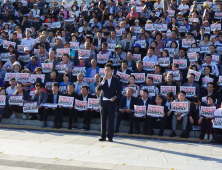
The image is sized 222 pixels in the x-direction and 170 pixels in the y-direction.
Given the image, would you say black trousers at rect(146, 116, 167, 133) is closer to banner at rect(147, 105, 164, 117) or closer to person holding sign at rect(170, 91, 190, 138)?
banner at rect(147, 105, 164, 117)

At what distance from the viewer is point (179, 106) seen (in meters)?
11.1

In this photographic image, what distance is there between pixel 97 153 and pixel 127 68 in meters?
5.72

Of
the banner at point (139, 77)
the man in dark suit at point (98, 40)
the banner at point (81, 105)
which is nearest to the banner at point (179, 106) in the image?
the banner at point (139, 77)

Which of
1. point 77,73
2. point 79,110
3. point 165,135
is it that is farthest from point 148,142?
point 77,73

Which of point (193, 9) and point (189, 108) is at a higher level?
point (193, 9)

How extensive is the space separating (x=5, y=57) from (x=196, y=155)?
10.2 metres

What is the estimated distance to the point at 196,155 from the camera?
8648 mm

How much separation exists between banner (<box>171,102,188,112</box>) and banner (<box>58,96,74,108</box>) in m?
3.25

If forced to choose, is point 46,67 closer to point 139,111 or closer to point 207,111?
point 139,111

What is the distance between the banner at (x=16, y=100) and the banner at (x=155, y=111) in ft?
14.6

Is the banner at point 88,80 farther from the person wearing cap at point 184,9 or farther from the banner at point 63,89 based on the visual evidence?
the person wearing cap at point 184,9

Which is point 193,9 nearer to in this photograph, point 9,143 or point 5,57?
point 5,57

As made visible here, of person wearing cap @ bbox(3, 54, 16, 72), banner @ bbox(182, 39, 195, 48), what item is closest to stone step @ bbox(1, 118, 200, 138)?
person wearing cap @ bbox(3, 54, 16, 72)

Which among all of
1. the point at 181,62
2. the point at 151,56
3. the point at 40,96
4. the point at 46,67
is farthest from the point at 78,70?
the point at 181,62
